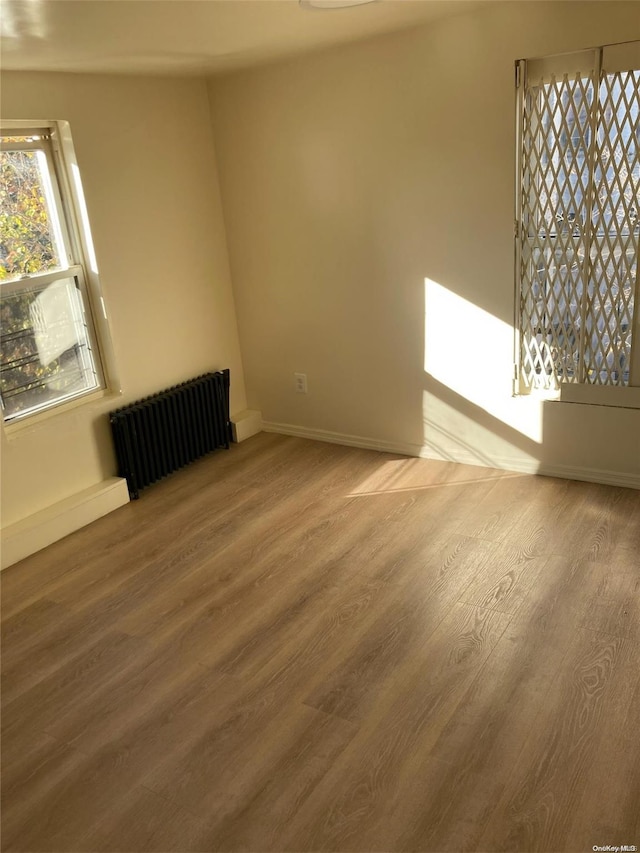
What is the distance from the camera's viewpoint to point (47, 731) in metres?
2.43

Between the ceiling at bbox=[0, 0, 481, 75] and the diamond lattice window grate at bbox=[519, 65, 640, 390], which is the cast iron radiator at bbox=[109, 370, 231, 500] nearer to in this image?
the ceiling at bbox=[0, 0, 481, 75]

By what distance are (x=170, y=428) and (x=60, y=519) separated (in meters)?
0.86

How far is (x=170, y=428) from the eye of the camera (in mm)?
4254

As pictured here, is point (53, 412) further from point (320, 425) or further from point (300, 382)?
point (320, 425)

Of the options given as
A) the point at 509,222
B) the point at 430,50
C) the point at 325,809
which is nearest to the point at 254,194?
the point at 430,50

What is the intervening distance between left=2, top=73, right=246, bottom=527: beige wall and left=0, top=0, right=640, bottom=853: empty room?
19mm

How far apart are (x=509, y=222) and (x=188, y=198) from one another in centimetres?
192

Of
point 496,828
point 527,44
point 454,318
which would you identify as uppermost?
point 527,44

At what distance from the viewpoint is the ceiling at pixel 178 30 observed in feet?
7.84

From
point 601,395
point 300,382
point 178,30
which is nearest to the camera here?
point 178,30

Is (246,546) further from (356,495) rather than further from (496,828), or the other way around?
(496,828)

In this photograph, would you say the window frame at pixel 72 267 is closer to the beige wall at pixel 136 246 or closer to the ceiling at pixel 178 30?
the beige wall at pixel 136 246

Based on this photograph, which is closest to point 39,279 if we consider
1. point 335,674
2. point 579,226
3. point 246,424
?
point 246,424

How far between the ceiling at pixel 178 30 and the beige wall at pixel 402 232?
26 centimetres
